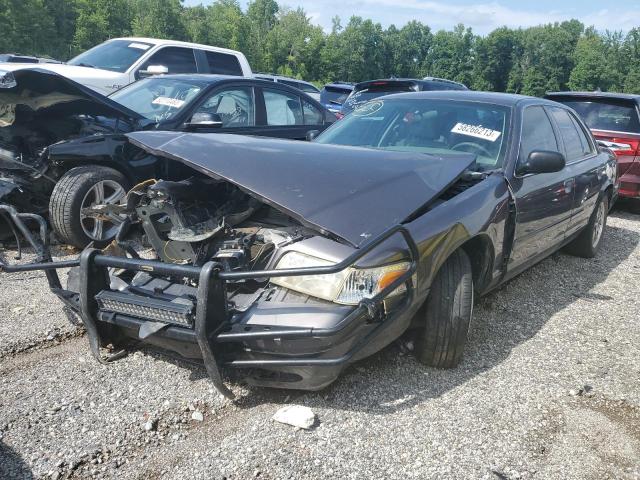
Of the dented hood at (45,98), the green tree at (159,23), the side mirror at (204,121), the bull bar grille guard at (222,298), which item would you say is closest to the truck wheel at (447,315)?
the bull bar grille guard at (222,298)

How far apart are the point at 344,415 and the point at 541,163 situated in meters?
2.10

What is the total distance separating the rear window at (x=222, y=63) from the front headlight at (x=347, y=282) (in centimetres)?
809

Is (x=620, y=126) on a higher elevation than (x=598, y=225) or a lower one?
higher

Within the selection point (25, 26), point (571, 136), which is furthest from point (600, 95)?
point (25, 26)

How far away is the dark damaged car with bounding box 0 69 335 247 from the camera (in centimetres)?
473

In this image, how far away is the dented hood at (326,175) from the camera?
2586mm

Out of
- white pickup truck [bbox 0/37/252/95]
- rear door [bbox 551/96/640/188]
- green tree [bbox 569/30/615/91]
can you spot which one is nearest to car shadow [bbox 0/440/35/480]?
white pickup truck [bbox 0/37/252/95]

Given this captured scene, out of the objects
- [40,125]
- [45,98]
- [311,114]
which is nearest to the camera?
[45,98]

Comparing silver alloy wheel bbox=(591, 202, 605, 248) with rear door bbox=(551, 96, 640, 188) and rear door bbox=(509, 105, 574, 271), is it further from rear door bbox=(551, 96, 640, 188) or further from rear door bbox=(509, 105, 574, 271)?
rear door bbox=(551, 96, 640, 188)

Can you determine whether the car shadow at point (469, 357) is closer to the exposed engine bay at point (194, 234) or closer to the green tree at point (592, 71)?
the exposed engine bay at point (194, 234)

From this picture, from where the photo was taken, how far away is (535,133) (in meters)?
4.19

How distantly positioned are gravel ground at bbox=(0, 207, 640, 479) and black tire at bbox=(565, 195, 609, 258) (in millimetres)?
1994

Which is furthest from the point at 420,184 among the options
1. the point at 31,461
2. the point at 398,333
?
the point at 31,461

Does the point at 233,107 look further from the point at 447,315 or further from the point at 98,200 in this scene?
the point at 447,315
